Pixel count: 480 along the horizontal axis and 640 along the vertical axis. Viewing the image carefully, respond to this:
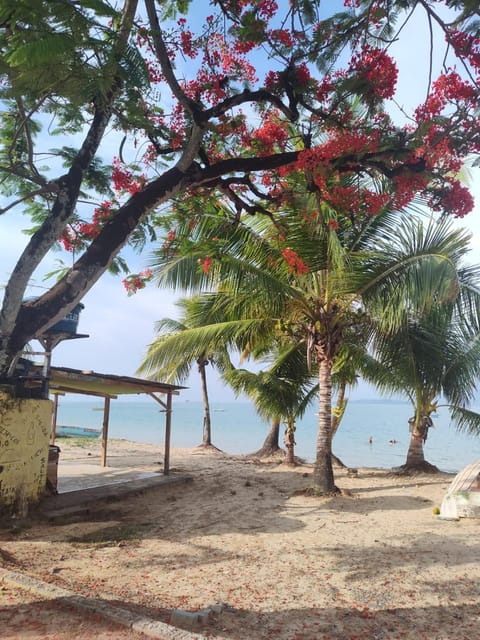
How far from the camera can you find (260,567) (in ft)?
18.5

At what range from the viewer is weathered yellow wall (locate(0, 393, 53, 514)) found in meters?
6.61

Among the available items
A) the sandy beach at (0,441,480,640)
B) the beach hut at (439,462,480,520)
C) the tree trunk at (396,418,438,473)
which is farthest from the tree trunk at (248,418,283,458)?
the beach hut at (439,462,480,520)

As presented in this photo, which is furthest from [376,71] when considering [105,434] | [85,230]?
[105,434]

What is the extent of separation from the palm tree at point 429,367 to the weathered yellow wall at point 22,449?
310 inches

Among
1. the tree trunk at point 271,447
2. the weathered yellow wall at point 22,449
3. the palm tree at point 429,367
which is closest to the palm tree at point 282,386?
the palm tree at point 429,367

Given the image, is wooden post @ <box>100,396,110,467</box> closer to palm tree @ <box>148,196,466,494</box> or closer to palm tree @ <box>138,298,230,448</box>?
palm tree @ <box>138,298,230,448</box>

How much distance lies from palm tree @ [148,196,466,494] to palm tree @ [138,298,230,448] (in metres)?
2.38

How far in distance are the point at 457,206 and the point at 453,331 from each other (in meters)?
8.05

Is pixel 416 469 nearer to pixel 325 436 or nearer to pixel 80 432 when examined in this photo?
pixel 325 436

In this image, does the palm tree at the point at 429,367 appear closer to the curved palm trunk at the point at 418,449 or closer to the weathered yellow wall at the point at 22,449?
the curved palm trunk at the point at 418,449

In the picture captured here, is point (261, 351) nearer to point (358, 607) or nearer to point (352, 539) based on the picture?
point (352, 539)

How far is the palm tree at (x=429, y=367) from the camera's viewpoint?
40.9 feet

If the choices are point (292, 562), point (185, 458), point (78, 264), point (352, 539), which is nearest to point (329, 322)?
point (352, 539)

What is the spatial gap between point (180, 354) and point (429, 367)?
250 inches
